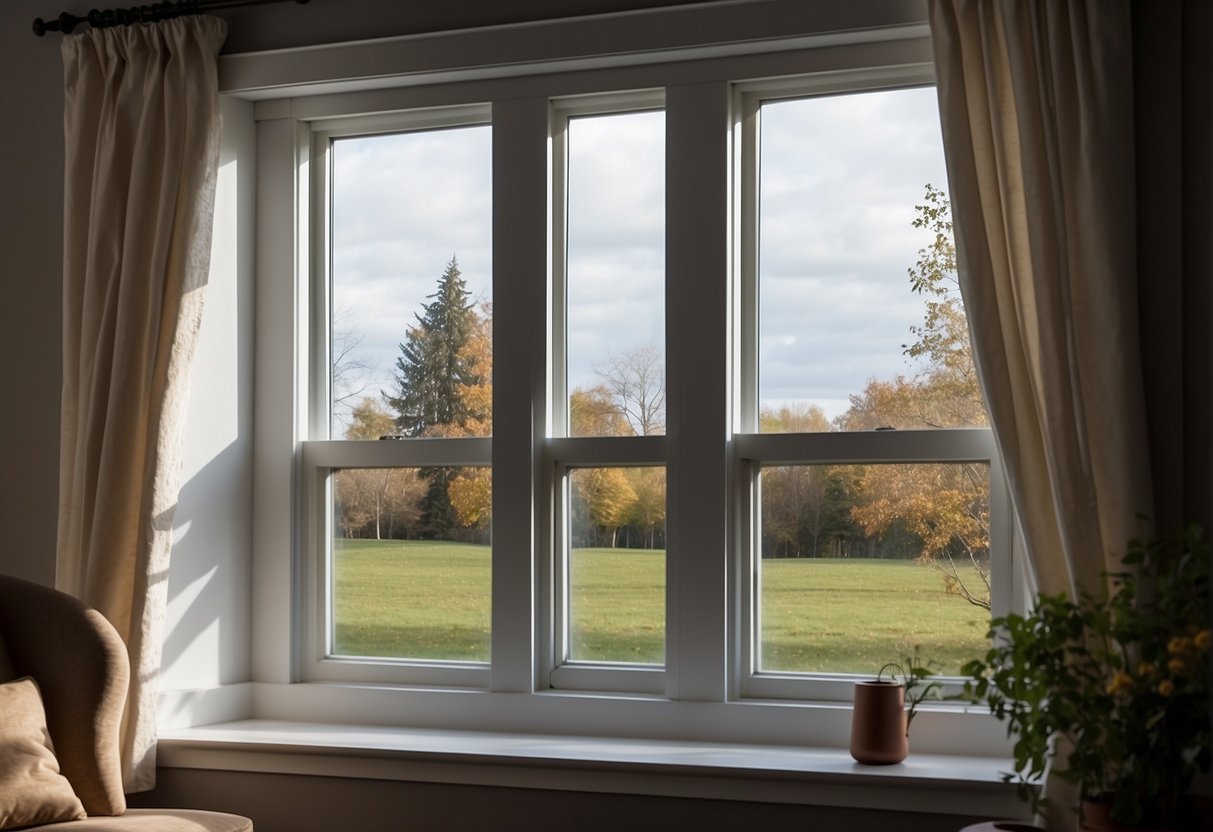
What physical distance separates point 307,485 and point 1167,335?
2250 millimetres

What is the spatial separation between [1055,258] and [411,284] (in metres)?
1.73

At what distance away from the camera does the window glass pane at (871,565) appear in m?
3.14

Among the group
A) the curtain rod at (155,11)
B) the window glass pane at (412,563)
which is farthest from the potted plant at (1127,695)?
the curtain rod at (155,11)

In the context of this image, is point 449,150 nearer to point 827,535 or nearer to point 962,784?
point 827,535

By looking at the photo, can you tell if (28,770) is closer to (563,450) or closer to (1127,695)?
(563,450)

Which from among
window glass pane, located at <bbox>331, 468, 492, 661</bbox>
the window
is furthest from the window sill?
window glass pane, located at <bbox>331, 468, 492, 661</bbox>

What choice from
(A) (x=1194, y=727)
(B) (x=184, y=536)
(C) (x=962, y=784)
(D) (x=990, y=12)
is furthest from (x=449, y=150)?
(A) (x=1194, y=727)

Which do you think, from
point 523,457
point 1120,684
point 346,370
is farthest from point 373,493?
point 1120,684

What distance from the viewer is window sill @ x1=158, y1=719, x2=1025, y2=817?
2803 millimetres

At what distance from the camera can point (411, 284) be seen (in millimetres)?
3643

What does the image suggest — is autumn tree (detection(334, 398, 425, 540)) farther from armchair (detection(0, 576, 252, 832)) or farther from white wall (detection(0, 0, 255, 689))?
armchair (detection(0, 576, 252, 832))

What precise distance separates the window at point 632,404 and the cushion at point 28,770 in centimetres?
84

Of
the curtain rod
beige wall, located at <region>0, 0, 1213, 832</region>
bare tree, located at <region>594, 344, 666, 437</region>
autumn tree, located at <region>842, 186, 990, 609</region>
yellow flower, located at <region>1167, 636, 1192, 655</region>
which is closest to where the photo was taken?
yellow flower, located at <region>1167, 636, 1192, 655</region>

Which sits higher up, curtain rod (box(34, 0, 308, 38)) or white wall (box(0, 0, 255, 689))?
curtain rod (box(34, 0, 308, 38))
